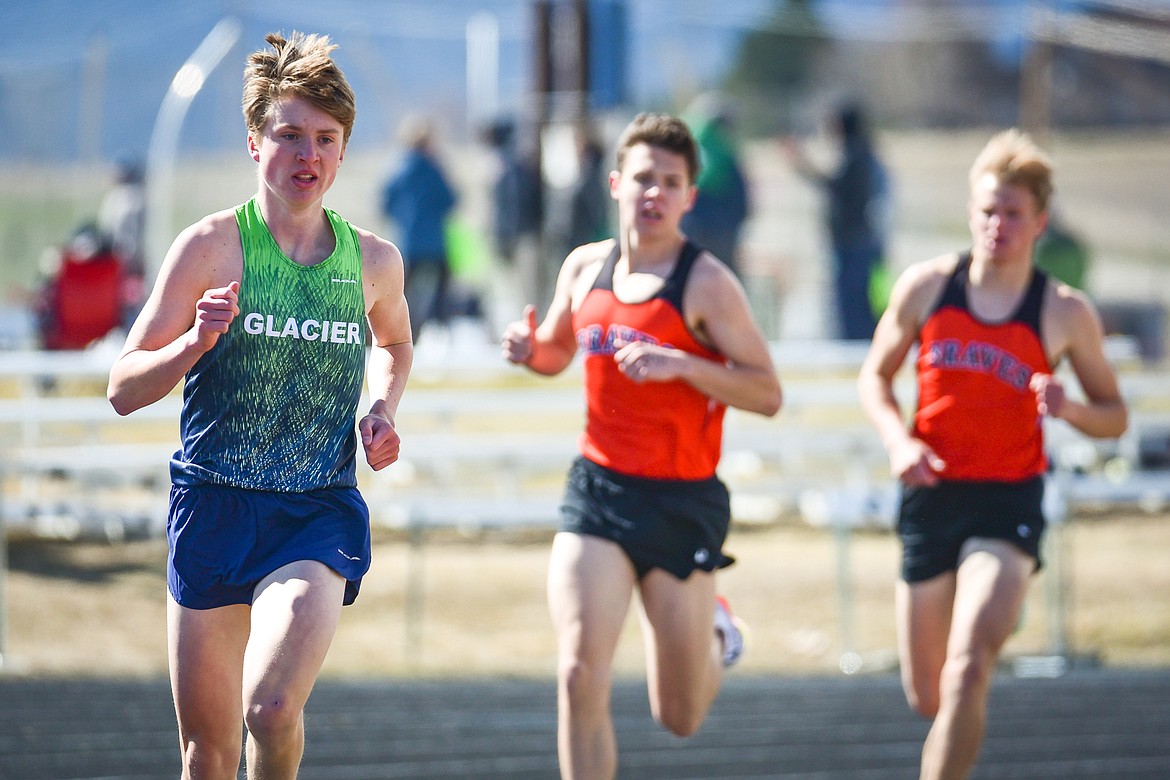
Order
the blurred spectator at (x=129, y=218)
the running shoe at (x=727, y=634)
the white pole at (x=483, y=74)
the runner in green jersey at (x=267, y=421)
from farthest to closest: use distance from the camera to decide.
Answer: the white pole at (x=483, y=74), the blurred spectator at (x=129, y=218), the running shoe at (x=727, y=634), the runner in green jersey at (x=267, y=421)

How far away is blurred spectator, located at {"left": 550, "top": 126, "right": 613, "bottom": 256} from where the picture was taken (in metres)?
11.7

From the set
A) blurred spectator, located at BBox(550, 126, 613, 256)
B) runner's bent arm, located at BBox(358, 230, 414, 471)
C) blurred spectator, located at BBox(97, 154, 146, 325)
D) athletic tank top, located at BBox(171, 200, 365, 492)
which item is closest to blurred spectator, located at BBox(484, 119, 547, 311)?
blurred spectator, located at BBox(550, 126, 613, 256)

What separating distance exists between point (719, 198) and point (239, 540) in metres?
8.22

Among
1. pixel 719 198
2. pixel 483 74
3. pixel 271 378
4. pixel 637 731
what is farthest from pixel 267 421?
pixel 483 74

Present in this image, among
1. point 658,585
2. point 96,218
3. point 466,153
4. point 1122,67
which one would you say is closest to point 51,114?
point 96,218

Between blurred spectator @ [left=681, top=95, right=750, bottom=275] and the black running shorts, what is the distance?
651cm

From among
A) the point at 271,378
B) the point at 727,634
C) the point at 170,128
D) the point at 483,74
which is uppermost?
the point at 483,74

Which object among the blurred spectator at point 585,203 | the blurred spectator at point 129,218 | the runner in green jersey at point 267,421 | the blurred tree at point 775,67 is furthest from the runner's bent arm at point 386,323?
the blurred tree at point 775,67

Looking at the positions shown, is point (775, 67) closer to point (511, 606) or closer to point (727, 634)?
point (511, 606)

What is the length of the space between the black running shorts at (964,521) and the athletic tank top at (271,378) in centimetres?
199

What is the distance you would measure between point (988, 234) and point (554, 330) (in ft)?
4.51

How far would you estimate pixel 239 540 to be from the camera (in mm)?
3170

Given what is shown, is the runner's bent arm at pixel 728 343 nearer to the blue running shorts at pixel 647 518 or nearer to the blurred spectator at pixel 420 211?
the blue running shorts at pixel 647 518

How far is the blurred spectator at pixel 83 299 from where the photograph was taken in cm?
1170
